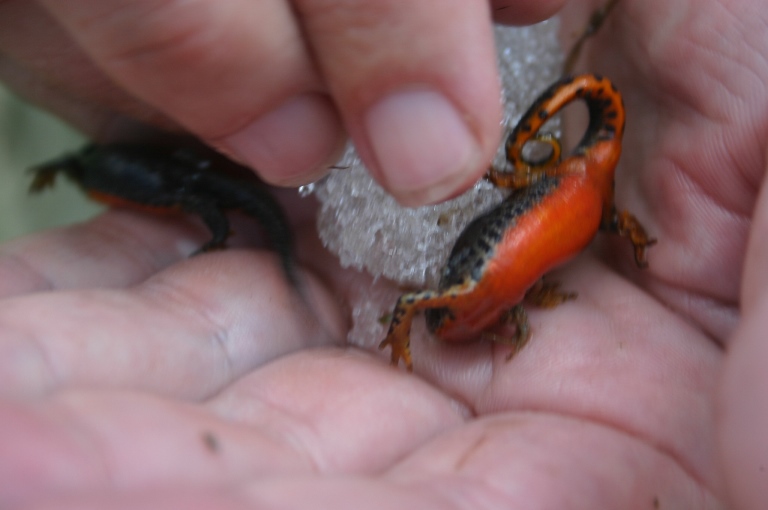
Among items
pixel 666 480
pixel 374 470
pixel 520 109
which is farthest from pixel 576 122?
pixel 374 470

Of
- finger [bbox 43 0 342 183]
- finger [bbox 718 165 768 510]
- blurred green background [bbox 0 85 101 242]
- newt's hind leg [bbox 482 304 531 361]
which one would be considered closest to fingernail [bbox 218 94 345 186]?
finger [bbox 43 0 342 183]

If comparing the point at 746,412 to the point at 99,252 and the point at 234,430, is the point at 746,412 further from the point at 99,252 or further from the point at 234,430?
the point at 99,252

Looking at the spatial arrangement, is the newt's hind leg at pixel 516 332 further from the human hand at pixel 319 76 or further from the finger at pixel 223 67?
the finger at pixel 223 67

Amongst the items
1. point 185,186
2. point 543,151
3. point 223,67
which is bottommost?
point 543,151

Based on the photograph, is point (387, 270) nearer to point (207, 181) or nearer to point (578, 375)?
point (578, 375)

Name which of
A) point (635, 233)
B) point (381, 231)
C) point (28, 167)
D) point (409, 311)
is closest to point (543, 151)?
point (635, 233)

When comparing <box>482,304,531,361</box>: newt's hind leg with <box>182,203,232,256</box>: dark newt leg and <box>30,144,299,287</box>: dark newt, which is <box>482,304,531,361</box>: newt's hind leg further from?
<box>182,203,232,256</box>: dark newt leg

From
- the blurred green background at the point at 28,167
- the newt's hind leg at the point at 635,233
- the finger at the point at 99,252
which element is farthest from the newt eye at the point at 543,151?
the blurred green background at the point at 28,167
